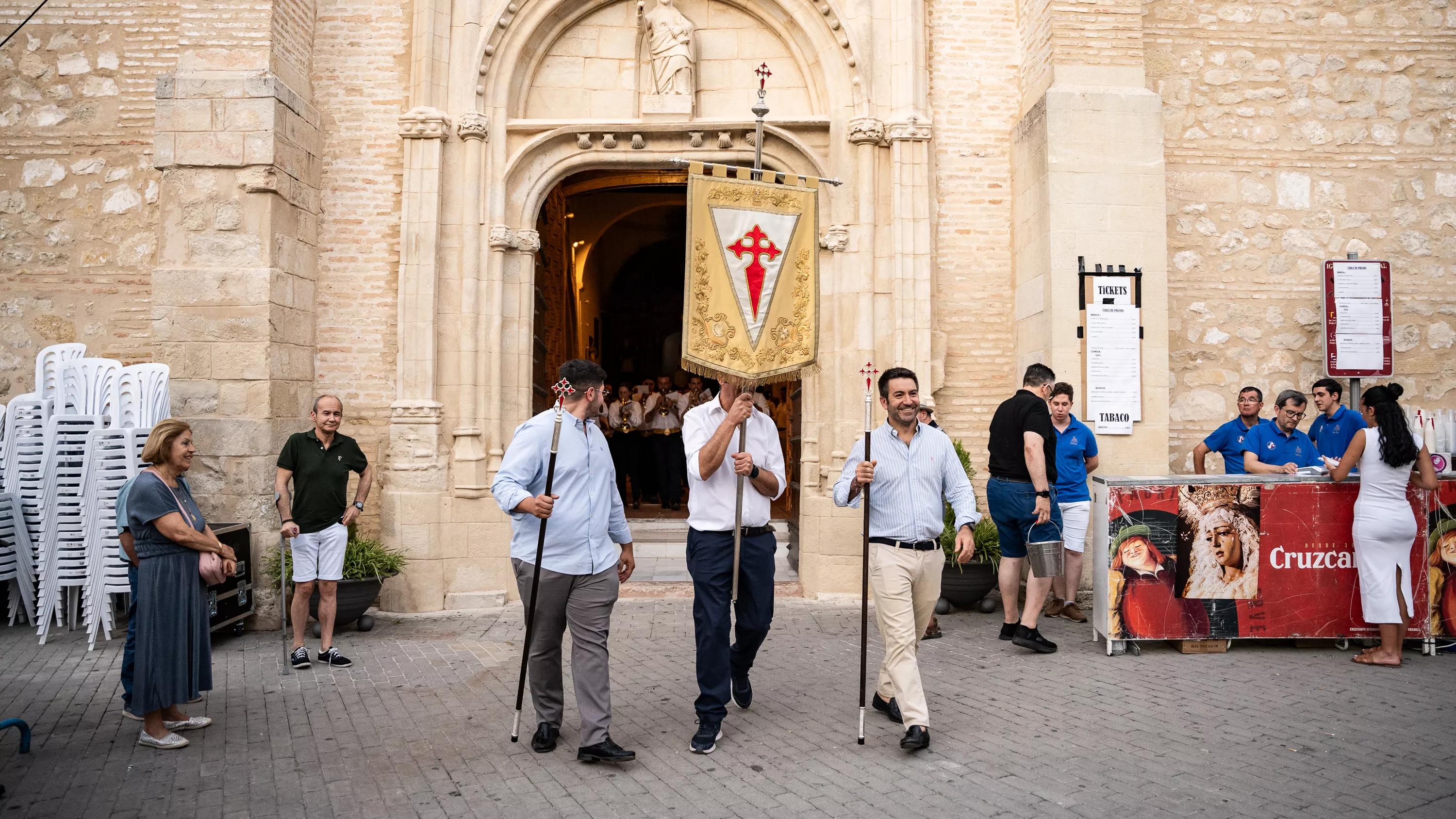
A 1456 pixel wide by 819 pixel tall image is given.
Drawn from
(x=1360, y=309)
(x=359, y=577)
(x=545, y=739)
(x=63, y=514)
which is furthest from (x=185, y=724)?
(x=1360, y=309)

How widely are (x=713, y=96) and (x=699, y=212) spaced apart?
465cm

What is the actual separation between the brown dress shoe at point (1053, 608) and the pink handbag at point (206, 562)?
6.38m

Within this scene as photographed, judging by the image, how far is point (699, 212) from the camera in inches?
215

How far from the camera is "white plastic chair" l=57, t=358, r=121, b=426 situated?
7738 mm

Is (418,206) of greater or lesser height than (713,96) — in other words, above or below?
below

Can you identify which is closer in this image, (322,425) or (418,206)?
(322,425)

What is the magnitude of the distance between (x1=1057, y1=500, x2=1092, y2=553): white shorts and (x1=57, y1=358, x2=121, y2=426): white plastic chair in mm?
7950

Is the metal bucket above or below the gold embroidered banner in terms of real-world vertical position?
below

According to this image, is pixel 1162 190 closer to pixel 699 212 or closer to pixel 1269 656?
pixel 1269 656

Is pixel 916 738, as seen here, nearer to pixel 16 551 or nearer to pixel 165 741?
pixel 165 741

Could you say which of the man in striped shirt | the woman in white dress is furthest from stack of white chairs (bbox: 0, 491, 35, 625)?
the woman in white dress

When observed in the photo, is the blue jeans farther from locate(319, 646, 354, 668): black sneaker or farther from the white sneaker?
locate(319, 646, 354, 668): black sneaker

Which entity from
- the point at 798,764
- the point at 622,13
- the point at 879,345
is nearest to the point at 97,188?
the point at 622,13

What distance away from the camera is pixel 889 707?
5.25 meters
